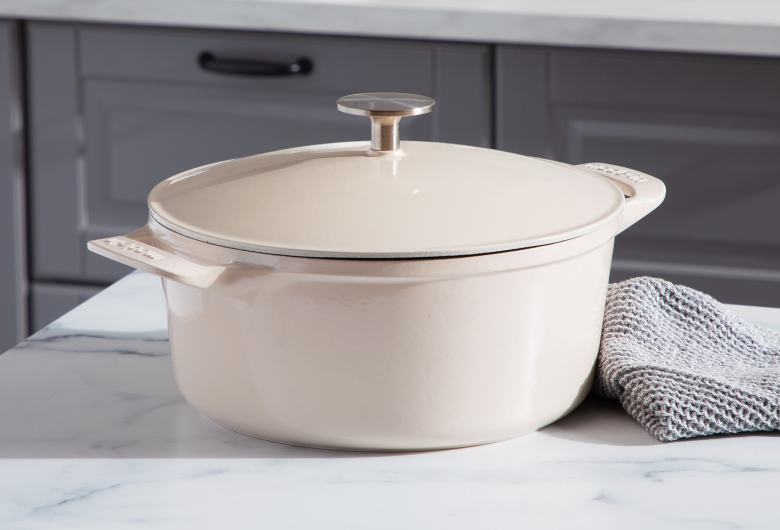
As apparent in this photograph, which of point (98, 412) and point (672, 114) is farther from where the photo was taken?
point (672, 114)

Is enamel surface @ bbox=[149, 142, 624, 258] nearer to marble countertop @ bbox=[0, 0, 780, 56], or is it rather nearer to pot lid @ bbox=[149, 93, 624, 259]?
pot lid @ bbox=[149, 93, 624, 259]

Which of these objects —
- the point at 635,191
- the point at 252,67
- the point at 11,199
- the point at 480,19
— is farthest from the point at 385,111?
the point at 11,199

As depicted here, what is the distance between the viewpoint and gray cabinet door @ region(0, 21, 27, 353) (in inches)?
55.4

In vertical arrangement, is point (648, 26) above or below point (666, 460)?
above

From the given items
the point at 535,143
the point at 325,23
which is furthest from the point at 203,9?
the point at 535,143

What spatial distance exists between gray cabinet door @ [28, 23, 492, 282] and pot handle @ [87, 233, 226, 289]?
0.92 meters


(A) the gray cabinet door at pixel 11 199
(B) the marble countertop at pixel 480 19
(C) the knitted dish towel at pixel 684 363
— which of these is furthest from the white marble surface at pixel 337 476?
(A) the gray cabinet door at pixel 11 199

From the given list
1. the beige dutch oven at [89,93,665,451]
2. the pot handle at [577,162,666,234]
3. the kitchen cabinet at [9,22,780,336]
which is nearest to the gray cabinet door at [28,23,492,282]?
the kitchen cabinet at [9,22,780,336]

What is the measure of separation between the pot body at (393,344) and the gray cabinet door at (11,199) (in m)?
1.10

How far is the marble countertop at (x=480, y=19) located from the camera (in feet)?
3.94

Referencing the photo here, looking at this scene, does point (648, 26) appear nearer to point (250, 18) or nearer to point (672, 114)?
point (672, 114)

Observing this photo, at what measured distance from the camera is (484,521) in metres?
0.40

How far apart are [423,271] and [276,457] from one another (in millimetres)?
143

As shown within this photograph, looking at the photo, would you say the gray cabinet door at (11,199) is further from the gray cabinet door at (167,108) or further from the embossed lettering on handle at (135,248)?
the embossed lettering on handle at (135,248)
